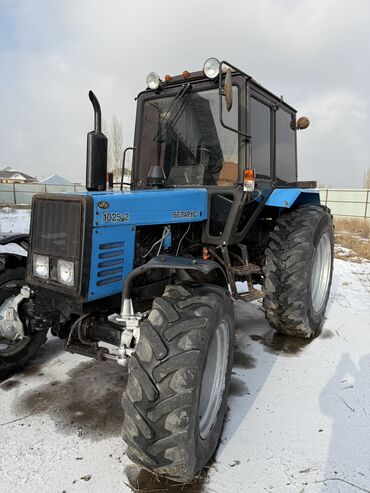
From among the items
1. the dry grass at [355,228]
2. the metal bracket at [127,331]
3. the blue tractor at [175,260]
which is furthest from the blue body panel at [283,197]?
the dry grass at [355,228]

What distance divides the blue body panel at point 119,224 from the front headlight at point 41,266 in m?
0.31

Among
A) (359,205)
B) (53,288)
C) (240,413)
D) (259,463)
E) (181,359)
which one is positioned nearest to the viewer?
(181,359)

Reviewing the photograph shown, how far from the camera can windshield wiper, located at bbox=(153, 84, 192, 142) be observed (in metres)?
3.29

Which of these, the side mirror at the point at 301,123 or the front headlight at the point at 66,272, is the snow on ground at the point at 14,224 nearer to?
the side mirror at the point at 301,123

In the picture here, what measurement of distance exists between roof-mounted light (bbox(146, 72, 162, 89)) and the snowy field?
8.49 feet

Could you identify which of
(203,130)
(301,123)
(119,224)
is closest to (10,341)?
(119,224)

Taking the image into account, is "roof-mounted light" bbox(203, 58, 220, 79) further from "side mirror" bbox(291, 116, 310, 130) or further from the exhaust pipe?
"side mirror" bbox(291, 116, 310, 130)

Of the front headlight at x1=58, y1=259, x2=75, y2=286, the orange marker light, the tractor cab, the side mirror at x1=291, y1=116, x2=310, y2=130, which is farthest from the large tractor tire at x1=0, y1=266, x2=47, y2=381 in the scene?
the side mirror at x1=291, y1=116, x2=310, y2=130

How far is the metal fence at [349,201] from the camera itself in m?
20.6

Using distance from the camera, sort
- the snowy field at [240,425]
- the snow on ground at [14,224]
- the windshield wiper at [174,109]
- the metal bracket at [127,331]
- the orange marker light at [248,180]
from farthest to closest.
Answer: the snow on ground at [14,224] < the windshield wiper at [174,109] < the orange marker light at [248,180] < the metal bracket at [127,331] < the snowy field at [240,425]

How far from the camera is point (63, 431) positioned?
7.55 feet

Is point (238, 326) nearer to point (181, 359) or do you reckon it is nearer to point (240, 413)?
point (240, 413)

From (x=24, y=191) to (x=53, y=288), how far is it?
29093mm

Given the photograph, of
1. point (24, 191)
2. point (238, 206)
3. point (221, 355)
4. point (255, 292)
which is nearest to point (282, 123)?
point (238, 206)
